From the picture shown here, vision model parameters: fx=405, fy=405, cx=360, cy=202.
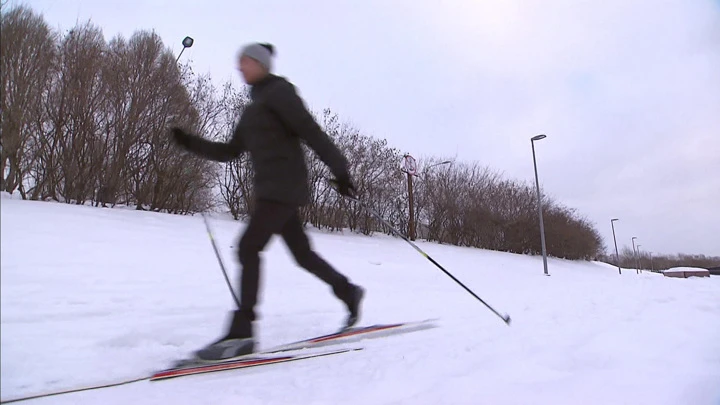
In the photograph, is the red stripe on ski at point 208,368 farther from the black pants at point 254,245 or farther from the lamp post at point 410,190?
the lamp post at point 410,190

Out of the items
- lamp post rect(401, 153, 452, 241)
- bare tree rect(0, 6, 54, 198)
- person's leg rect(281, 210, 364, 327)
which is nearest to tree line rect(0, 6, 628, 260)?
bare tree rect(0, 6, 54, 198)

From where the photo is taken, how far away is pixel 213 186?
52.7 inches

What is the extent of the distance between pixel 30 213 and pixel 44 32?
1.33ft

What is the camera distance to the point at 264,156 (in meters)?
1.27

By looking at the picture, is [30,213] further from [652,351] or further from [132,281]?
[652,351]

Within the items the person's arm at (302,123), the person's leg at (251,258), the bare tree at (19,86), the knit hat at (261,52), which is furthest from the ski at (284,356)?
the knit hat at (261,52)

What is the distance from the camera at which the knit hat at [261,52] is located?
122 centimetres

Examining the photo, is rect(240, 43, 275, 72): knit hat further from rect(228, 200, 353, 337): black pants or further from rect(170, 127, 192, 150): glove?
rect(228, 200, 353, 337): black pants

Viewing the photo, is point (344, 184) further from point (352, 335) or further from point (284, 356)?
point (352, 335)

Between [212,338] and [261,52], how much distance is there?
4.08 feet

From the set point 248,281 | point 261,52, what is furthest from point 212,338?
point 261,52

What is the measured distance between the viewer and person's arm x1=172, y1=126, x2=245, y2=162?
3.93 feet

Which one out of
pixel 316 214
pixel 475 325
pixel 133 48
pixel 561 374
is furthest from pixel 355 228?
pixel 133 48

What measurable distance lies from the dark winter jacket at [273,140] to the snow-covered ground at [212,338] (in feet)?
0.81
